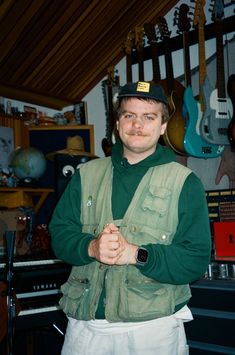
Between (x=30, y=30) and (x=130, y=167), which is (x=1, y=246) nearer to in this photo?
(x=30, y=30)

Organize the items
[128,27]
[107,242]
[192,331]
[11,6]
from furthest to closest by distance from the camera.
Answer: [128,27]
[11,6]
[192,331]
[107,242]

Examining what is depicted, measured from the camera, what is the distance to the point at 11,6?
3.27 meters

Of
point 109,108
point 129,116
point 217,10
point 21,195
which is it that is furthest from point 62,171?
point 129,116

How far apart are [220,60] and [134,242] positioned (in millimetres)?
2266

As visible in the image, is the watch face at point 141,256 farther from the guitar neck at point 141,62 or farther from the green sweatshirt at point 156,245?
the guitar neck at point 141,62

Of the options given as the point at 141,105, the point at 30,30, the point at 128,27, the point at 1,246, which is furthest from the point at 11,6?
the point at 141,105

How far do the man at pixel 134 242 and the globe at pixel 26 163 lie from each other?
202cm

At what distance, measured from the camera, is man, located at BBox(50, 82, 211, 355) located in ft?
4.78

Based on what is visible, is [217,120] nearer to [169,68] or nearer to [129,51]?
[169,68]

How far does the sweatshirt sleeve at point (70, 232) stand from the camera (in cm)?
151

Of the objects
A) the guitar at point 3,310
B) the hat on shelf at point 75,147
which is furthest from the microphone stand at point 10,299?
the hat on shelf at point 75,147

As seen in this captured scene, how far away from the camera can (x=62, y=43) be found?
3807 mm

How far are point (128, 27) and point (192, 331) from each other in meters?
2.56

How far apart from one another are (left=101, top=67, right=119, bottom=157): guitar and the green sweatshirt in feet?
7.36
